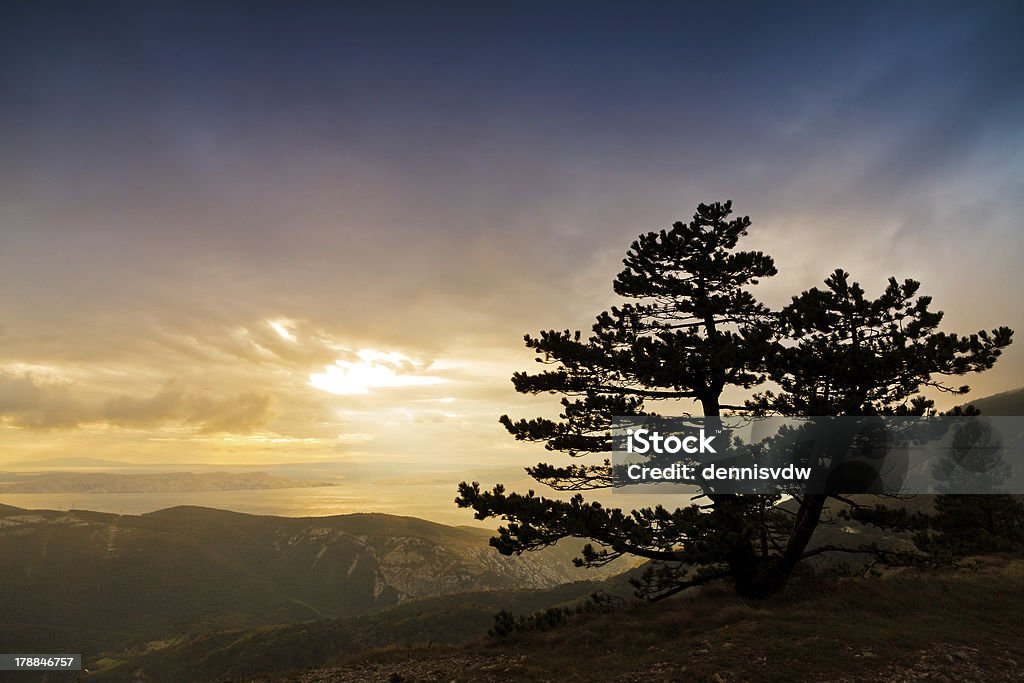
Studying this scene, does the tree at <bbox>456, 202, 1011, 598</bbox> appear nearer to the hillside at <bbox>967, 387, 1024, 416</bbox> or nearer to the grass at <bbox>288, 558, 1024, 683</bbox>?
the grass at <bbox>288, 558, 1024, 683</bbox>

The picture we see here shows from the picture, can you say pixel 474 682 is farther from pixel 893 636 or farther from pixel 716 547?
pixel 893 636

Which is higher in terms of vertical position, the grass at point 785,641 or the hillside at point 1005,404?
the hillside at point 1005,404

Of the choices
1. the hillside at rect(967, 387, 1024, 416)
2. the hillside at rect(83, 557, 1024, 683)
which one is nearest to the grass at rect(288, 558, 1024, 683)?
the hillside at rect(83, 557, 1024, 683)

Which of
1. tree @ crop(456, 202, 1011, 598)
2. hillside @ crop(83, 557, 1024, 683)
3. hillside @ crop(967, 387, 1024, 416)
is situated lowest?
hillside @ crop(83, 557, 1024, 683)

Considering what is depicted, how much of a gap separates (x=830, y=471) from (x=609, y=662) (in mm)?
9473

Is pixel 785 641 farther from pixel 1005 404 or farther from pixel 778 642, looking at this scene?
pixel 1005 404

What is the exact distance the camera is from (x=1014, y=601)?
15.9 m

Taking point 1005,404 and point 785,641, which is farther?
point 1005,404

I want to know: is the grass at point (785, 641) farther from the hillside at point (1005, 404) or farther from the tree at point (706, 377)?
the hillside at point (1005, 404)

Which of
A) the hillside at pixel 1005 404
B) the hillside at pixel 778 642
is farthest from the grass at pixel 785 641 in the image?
the hillside at pixel 1005 404

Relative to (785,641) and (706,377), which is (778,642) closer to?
(785,641)

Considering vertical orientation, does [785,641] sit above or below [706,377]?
below

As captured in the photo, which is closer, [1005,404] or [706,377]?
[706,377]

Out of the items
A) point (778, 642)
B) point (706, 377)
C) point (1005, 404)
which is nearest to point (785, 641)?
point (778, 642)
